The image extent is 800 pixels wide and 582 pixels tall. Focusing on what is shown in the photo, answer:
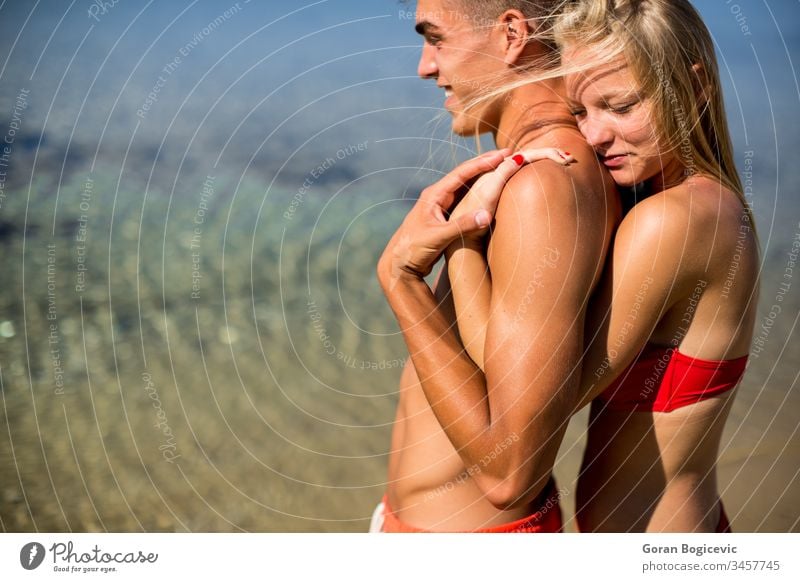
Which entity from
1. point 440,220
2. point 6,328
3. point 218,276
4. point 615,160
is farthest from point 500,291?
point 6,328

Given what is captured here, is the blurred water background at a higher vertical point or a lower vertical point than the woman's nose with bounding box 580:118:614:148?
lower

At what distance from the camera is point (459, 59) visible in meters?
1.36

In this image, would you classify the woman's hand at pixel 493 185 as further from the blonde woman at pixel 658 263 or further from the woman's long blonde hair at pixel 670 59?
the woman's long blonde hair at pixel 670 59

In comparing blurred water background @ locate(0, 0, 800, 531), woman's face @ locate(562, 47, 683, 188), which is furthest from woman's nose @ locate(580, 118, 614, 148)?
blurred water background @ locate(0, 0, 800, 531)

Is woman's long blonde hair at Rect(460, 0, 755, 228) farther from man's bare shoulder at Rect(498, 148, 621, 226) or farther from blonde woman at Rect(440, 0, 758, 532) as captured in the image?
man's bare shoulder at Rect(498, 148, 621, 226)

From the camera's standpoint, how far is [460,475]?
138 centimetres

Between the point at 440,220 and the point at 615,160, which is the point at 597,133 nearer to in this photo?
the point at 615,160

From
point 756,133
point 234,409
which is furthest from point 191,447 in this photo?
point 756,133

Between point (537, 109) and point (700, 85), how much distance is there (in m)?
0.26

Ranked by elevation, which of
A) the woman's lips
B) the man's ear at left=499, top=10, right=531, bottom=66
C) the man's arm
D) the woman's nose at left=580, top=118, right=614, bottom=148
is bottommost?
the man's arm

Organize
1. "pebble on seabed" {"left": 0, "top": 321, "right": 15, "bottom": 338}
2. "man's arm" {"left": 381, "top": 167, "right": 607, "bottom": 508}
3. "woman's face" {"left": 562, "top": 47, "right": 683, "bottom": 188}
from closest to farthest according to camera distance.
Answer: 1. "man's arm" {"left": 381, "top": 167, "right": 607, "bottom": 508}
2. "woman's face" {"left": 562, "top": 47, "right": 683, "bottom": 188}
3. "pebble on seabed" {"left": 0, "top": 321, "right": 15, "bottom": 338}

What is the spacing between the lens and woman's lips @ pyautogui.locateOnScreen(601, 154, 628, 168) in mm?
1306

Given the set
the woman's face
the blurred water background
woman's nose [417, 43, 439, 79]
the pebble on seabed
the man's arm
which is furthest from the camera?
the pebble on seabed

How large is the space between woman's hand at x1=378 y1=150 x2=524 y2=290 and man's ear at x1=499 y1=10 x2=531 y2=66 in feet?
0.53
